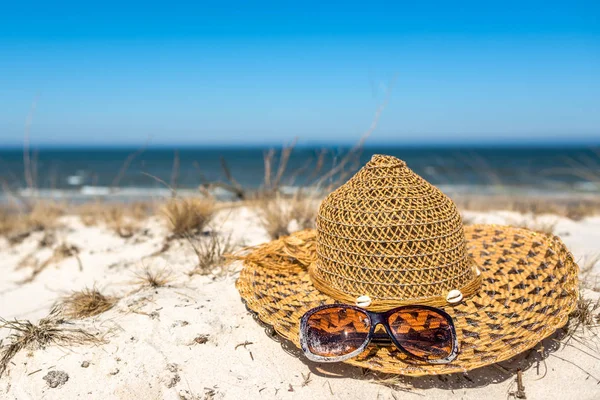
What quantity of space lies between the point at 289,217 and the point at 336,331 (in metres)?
1.99

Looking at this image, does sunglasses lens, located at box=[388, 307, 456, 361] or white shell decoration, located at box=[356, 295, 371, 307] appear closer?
sunglasses lens, located at box=[388, 307, 456, 361]

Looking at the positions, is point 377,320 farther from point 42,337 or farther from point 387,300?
point 42,337

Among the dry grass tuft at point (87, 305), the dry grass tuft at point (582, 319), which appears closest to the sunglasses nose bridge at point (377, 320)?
the dry grass tuft at point (582, 319)

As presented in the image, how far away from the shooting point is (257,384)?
1813 mm

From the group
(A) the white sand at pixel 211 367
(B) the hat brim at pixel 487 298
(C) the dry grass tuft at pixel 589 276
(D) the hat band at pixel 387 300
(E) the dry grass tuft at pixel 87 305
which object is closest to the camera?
(B) the hat brim at pixel 487 298

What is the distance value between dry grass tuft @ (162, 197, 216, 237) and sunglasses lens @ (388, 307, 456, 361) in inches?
80.7

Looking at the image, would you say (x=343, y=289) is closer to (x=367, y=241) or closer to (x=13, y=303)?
(x=367, y=241)

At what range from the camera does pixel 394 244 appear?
1.95 m

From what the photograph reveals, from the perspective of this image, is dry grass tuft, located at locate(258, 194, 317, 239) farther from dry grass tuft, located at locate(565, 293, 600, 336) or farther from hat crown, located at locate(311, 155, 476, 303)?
dry grass tuft, located at locate(565, 293, 600, 336)

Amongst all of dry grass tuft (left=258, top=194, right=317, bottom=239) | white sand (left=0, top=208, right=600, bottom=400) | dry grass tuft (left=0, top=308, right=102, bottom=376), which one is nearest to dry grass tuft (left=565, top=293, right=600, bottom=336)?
white sand (left=0, top=208, right=600, bottom=400)

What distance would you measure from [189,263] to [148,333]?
3.29 ft

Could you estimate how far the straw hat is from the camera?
1818 mm

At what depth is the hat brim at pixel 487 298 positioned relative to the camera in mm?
1666

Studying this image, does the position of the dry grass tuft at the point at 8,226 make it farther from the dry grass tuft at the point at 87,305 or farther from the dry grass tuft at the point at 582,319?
the dry grass tuft at the point at 582,319
